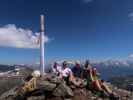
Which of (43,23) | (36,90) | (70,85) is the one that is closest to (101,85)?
(70,85)

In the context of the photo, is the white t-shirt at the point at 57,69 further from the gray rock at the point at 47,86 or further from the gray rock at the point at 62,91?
the gray rock at the point at 62,91

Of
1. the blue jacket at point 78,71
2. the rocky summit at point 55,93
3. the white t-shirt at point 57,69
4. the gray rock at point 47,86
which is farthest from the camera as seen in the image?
the white t-shirt at point 57,69

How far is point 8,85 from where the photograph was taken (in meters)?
26.4

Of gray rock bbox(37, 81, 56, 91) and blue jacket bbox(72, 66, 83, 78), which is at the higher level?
blue jacket bbox(72, 66, 83, 78)

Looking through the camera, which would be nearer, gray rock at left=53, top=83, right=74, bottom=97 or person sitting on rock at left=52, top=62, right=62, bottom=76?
gray rock at left=53, top=83, right=74, bottom=97

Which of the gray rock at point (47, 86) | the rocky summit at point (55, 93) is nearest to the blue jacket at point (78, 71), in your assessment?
the rocky summit at point (55, 93)

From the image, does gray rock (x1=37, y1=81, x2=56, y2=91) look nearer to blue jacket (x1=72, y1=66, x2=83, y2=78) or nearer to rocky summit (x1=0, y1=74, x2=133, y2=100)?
rocky summit (x1=0, y1=74, x2=133, y2=100)

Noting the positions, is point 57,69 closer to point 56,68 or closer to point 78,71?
point 56,68

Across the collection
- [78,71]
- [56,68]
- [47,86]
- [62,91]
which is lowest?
[62,91]

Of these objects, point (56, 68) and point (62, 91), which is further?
point (56, 68)

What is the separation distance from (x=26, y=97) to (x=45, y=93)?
1.37 metres

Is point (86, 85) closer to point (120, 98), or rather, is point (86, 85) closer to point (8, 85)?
point (120, 98)

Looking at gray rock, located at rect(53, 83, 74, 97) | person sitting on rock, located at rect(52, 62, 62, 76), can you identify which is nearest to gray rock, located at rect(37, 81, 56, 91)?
gray rock, located at rect(53, 83, 74, 97)

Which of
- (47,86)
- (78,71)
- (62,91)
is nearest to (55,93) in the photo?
(62,91)
